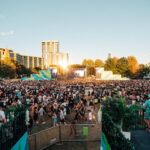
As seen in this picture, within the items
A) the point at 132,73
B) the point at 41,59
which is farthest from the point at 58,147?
the point at 41,59

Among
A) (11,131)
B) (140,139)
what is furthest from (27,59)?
(140,139)

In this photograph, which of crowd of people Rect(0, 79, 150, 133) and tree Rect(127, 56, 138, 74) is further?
tree Rect(127, 56, 138, 74)

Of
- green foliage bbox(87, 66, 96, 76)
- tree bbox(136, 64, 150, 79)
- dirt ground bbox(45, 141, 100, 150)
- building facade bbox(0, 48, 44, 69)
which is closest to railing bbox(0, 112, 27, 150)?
dirt ground bbox(45, 141, 100, 150)

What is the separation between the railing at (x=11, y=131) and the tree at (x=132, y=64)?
6314cm

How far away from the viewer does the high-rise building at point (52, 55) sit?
602ft

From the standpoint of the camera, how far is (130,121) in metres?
4.38

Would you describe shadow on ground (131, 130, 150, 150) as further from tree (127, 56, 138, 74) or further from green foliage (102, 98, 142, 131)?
tree (127, 56, 138, 74)

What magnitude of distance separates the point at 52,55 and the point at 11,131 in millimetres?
188294

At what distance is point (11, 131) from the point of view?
168 inches

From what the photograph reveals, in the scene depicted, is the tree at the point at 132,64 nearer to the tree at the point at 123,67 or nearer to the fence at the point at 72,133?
the tree at the point at 123,67

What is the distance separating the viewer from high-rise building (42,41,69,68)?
183 meters

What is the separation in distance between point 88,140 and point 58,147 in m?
1.82

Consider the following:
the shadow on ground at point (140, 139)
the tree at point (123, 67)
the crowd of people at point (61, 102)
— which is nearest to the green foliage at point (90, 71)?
the tree at point (123, 67)

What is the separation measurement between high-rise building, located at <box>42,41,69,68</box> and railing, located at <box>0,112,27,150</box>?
7070 inches
